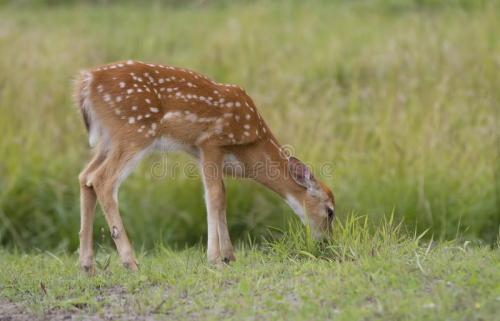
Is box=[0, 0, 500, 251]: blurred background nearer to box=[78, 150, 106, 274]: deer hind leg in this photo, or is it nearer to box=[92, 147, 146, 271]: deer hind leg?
box=[92, 147, 146, 271]: deer hind leg

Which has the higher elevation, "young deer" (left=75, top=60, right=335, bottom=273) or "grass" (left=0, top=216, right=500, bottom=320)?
"young deer" (left=75, top=60, right=335, bottom=273)

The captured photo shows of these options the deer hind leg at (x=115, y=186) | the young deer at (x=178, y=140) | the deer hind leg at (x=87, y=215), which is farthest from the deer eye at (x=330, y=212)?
the deer hind leg at (x=87, y=215)

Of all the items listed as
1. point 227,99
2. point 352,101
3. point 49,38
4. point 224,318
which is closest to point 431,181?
point 352,101

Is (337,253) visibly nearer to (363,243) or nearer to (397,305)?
(363,243)

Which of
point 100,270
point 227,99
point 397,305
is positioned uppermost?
point 227,99

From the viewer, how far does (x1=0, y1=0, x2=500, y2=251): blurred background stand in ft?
33.9

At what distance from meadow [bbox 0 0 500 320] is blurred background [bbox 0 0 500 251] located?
2 centimetres

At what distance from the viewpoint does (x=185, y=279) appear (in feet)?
21.3

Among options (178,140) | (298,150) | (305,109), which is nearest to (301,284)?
(178,140)

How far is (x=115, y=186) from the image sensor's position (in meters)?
7.28

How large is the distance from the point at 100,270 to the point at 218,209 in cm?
108

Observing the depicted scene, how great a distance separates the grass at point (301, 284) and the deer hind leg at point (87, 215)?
136 millimetres

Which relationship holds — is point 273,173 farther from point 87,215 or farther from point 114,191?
point 87,215

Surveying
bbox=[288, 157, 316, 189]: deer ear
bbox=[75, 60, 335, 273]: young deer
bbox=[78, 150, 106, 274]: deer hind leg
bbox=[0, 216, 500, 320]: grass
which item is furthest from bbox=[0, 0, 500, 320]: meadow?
bbox=[288, 157, 316, 189]: deer ear
